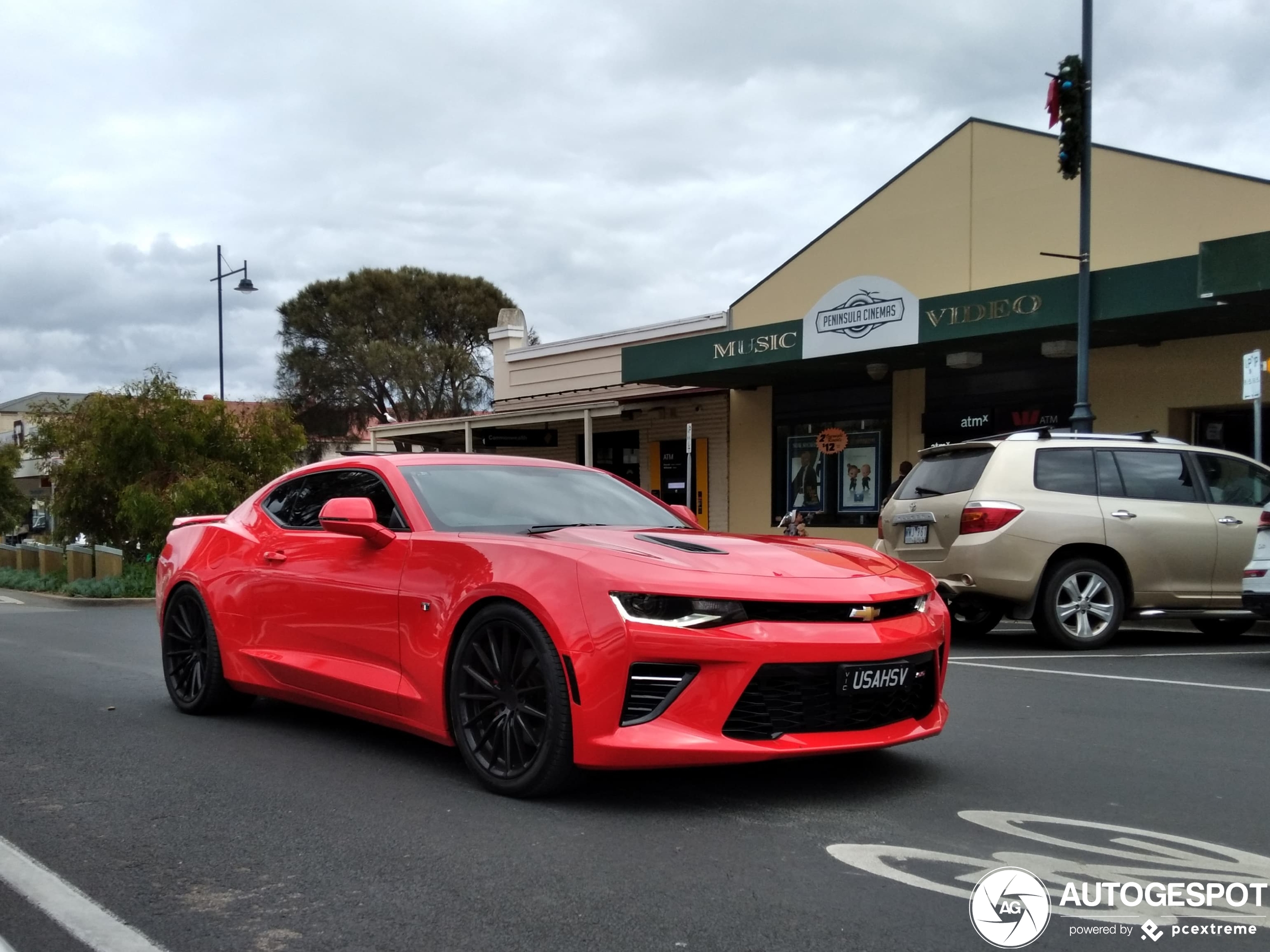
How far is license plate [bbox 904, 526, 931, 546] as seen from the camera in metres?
9.83

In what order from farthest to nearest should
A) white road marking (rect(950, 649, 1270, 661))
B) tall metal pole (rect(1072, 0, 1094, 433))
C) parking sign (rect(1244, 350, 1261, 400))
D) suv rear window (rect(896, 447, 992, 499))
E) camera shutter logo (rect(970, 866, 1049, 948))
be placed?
tall metal pole (rect(1072, 0, 1094, 433)), parking sign (rect(1244, 350, 1261, 400)), suv rear window (rect(896, 447, 992, 499)), white road marking (rect(950, 649, 1270, 661)), camera shutter logo (rect(970, 866, 1049, 948))

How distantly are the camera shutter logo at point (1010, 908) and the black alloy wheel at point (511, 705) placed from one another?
59.2 inches

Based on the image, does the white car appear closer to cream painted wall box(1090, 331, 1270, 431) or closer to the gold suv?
the gold suv

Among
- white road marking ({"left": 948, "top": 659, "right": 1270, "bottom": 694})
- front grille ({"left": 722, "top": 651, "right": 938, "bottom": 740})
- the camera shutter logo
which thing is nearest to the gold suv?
white road marking ({"left": 948, "top": 659, "right": 1270, "bottom": 694})

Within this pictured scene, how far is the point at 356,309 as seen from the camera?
5103cm

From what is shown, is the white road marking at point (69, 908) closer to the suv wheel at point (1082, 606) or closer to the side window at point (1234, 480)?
the suv wheel at point (1082, 606)

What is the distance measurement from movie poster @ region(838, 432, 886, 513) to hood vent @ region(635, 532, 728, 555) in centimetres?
1579

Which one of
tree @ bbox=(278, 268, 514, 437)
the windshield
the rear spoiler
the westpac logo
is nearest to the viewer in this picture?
the windshield

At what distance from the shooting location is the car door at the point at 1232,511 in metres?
9.72

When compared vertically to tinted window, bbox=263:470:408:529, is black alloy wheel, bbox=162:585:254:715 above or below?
below

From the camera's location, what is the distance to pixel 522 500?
5633 mm

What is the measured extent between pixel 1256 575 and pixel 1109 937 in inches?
250

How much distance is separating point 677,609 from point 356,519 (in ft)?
5.49

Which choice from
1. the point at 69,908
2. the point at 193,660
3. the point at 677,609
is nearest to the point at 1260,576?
the point at 677,609
